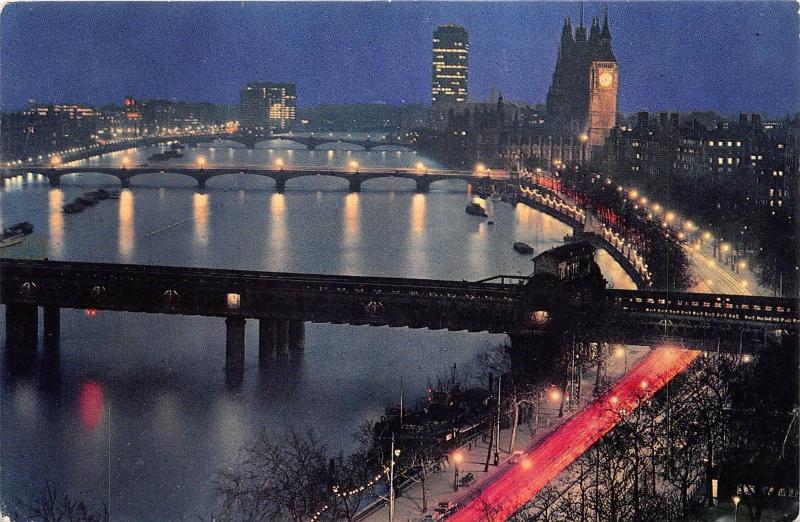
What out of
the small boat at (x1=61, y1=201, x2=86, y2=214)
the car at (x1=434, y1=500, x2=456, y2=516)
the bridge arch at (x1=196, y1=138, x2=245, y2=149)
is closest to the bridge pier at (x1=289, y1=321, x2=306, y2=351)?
the car at (x1=434, y1=500, x2=456, y2=516)

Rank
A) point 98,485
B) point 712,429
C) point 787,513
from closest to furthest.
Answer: point 787,513
point 712,429
point 98,485

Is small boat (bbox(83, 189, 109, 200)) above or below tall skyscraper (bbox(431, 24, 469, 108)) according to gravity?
below

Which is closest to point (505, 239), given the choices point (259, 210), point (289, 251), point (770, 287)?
point (289, 251)

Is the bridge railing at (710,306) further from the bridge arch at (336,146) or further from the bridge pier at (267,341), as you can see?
the bridge arch at (336,146)

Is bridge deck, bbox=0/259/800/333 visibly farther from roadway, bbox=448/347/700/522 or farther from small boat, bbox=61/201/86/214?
small boat, bbox=61/201/86/214

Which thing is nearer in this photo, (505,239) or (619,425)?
(619,425)

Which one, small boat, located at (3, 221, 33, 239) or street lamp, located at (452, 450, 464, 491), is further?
small boat, located at (3, 221, 33, 239)

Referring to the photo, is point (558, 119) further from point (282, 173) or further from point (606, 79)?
point (282, 173)

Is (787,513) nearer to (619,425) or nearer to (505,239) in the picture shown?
(619,425)
